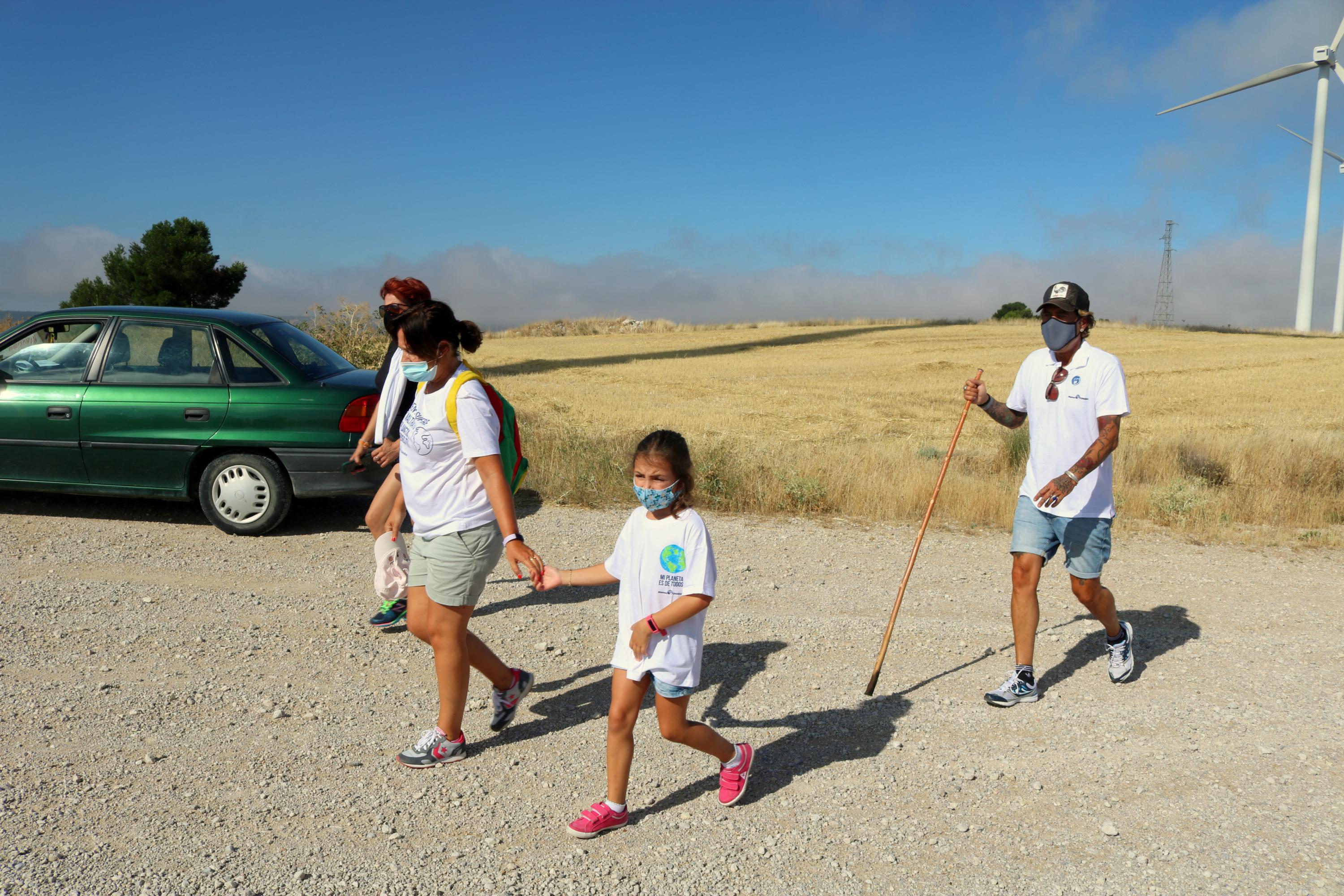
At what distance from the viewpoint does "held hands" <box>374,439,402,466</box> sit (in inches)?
202

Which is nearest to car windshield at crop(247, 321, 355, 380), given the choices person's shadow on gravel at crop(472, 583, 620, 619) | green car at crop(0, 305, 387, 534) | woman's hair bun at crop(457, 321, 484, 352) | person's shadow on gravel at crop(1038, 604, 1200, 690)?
green car at crop(0, 305, 387, 534)

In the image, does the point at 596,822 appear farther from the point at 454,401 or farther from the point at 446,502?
the point at 454,401

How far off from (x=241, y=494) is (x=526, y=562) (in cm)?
473

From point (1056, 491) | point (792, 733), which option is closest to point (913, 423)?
point (1056, 491)

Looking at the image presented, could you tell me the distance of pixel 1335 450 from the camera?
35.3 feet

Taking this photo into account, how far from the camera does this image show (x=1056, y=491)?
4.43 m

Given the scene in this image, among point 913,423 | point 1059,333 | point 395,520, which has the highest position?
point 1059,333

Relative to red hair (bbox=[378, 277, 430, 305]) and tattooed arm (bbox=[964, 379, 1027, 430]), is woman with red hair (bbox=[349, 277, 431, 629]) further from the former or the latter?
tattooed arm (bbox=[964, 379, 1027, 430])

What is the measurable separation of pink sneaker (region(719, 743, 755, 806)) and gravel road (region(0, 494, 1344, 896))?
0.18 ft

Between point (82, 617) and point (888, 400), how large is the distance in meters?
19.5

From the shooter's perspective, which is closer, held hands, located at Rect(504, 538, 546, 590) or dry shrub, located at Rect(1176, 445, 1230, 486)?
held hands, located at Rect(504, 538, 546, 590)

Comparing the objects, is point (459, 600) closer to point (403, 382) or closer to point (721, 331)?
point (403, 382)

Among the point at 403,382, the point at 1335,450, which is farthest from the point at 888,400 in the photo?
the point at 403,382

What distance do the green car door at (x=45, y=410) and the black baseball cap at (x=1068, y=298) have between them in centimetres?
679
